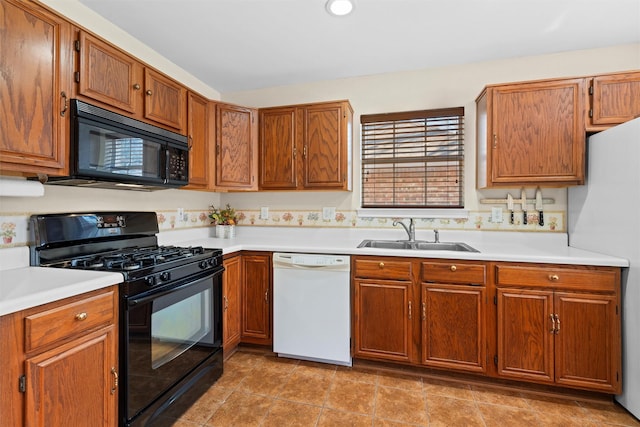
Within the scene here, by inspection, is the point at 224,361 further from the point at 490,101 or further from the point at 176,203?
the point at 490,101

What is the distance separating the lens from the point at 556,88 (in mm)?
2139

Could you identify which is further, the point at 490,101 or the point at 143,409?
the point at 490,101

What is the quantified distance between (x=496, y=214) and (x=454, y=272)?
856mm

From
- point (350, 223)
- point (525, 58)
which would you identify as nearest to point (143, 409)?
point (350, 223)

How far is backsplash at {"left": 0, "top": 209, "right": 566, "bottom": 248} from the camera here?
2.47 metres

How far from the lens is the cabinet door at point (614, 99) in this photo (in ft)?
6.66

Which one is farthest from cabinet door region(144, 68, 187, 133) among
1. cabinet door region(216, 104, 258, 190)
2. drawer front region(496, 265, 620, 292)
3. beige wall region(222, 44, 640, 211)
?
drawer front region(496, 265, 620, 292)

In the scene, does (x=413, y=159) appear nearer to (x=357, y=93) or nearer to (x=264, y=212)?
(x=357, y=93)

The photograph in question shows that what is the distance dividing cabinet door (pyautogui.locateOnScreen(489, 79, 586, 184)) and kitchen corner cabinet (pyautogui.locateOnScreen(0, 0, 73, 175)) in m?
2.69

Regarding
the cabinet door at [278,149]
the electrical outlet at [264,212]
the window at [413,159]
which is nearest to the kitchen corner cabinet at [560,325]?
the window at [413,159]

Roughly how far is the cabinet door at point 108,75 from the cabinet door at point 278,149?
3.52 ft

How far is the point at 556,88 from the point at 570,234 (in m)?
1.12

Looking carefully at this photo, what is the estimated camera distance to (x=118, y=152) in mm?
1718

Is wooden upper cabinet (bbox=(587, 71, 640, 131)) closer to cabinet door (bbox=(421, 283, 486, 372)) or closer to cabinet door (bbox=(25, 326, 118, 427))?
cabinet door (bbox=(421, 283, 486, 372))
